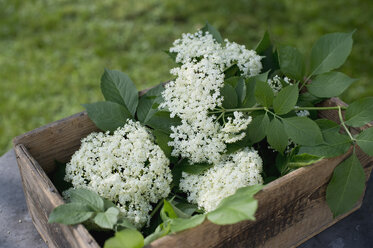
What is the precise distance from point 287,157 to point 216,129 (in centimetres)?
17

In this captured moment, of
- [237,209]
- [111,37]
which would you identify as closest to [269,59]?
[237,209]

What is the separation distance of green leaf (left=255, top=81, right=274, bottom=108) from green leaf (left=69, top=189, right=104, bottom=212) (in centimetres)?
39

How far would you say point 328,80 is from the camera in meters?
0.99

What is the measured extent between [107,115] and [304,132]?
0.45 m

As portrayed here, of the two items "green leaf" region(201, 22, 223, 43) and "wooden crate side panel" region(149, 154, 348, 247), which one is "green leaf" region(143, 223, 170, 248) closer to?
"wooden crate side panel" region(149, 154, 348, 247)

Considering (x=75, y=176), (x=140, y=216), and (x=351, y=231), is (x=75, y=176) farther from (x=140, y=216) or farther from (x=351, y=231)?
(x=351, y=231)

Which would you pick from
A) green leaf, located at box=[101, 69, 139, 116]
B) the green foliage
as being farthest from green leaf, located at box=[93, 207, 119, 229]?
green leaf, located at box=[101, 69, 139, 116]

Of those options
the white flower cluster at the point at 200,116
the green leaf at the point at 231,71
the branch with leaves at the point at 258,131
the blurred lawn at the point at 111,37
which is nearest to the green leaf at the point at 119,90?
the branch with leaves at the point at 258,131

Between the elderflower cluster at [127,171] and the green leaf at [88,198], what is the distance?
0.04 m

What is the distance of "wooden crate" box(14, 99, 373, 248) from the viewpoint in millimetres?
752

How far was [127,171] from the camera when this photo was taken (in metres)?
0.84

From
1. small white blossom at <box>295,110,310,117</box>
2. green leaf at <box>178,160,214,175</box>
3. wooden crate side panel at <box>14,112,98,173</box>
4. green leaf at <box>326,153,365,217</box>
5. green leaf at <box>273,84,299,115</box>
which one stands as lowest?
green leaf at <box>326,153,365,217</box>

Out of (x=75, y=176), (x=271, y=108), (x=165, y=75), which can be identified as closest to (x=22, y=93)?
(x=165, y=75)

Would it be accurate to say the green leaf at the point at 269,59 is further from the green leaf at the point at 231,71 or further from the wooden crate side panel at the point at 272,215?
the wooden crate side panel at the point at 272,215
